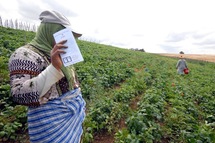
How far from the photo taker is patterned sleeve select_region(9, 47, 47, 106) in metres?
1.52

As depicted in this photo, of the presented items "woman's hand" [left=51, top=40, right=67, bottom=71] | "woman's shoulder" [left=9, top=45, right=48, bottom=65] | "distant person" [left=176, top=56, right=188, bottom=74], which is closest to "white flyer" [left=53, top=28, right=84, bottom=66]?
"woman's hand" [left=51, top=40, right=67, bottom=71]

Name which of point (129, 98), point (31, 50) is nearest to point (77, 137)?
point (31, 50)

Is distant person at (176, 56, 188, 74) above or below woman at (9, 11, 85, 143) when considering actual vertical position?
below

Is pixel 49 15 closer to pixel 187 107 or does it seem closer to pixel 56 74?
pixel 56 74

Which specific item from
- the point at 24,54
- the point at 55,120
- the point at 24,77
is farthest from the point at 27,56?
the point at 55,120

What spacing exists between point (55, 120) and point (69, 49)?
2.29ft

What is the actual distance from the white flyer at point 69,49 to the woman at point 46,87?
0.05 meters

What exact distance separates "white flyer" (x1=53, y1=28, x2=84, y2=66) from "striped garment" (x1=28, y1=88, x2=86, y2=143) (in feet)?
1.48

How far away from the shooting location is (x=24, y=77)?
1.55 meters

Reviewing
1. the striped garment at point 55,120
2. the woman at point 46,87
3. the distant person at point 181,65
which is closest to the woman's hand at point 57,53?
the woman at point 46,87

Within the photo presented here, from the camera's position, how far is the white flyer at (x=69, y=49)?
1.59m

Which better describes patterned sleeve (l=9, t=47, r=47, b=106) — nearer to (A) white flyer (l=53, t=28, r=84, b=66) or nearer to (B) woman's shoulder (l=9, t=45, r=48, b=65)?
(B) woman's shoulder (l=9, t=45, r=48, b=65)

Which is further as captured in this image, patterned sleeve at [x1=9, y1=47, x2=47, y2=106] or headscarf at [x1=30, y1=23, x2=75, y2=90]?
headscarf at [x1=30, y1=23, x2=75, y2=90]

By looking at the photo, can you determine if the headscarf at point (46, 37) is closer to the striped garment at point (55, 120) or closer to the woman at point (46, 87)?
the woman at point (46, 87)
